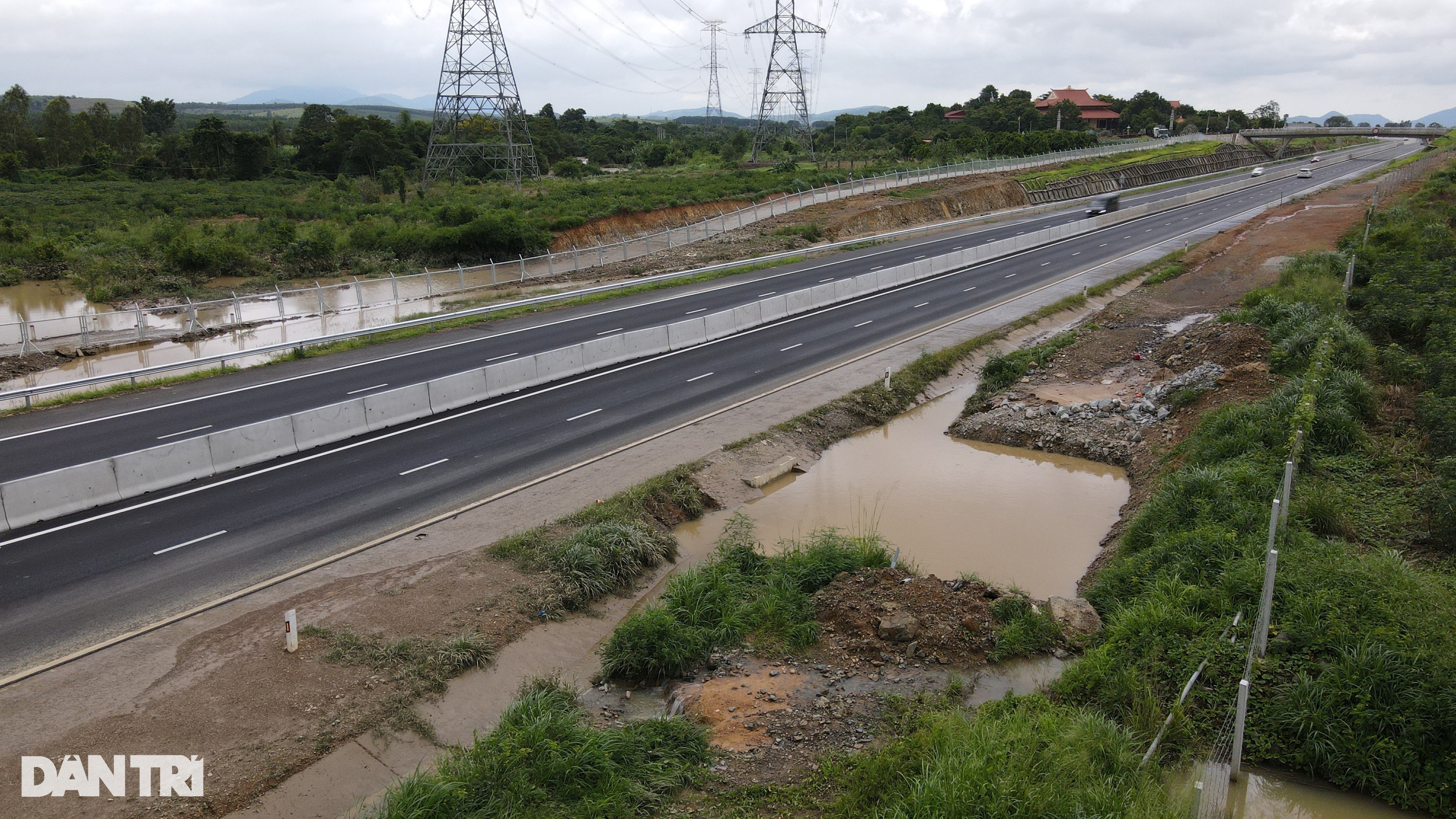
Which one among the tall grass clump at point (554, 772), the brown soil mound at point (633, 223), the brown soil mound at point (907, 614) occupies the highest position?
the brown soil mound at point (633, 223)

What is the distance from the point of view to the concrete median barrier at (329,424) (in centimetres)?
1895

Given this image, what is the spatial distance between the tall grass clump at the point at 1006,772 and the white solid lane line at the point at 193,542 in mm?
11603

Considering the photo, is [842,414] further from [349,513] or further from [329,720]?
[329,720]

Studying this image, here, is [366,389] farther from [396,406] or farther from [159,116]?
[159,116]

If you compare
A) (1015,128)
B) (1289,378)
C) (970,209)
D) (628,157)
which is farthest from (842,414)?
(1015,128)

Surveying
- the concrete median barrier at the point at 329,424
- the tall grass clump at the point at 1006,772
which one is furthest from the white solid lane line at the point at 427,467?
the tall grass clump at the point at 1006,772

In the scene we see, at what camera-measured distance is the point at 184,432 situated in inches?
780

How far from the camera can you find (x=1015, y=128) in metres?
135

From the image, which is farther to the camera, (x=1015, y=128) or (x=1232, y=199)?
(x=1015, y=128)

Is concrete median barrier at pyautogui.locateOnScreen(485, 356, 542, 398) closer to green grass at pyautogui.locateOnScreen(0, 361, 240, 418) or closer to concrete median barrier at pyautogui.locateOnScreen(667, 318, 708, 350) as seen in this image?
concrete median barrier at pyautogui.locateOnScreen(667, 318, 708, 350)

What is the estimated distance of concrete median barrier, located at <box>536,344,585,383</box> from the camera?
2450 cm

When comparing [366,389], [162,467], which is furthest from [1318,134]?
[162,467]

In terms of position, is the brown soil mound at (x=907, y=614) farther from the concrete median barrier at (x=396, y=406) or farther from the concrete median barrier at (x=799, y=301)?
the concrete median barrier at (x=799, y=301)

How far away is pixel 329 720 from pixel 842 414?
15.2 metres
